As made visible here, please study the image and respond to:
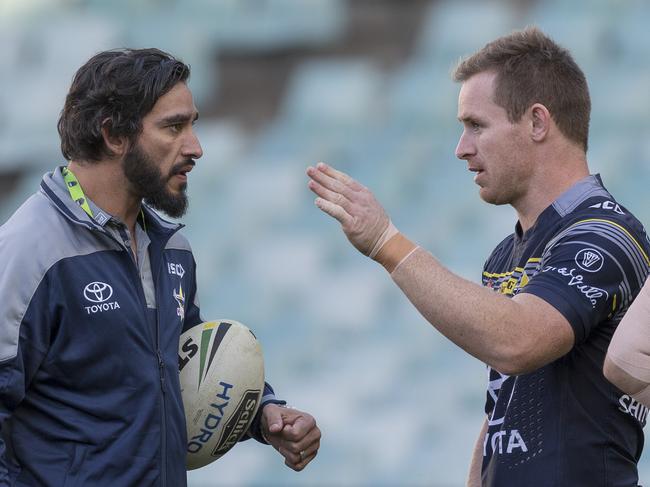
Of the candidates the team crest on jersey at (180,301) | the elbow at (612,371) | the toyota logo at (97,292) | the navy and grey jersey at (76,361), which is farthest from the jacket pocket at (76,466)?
the elbow at (612,371)

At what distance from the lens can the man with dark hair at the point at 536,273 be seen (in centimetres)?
305

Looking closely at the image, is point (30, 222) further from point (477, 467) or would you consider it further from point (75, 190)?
point (477, 467)

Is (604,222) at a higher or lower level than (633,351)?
higher

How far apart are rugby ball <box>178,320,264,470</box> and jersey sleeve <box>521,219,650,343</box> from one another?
0.94m

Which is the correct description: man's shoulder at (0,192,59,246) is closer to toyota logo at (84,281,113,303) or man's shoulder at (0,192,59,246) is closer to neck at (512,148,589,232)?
toyota logo at (84,281,113,303)

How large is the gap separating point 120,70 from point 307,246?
6047 millimetres

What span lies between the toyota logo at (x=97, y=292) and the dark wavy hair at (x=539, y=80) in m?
1.15

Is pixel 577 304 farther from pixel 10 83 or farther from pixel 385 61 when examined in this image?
pixel 10 83

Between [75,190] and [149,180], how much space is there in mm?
215

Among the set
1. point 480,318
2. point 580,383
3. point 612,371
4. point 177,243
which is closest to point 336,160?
point 177,243

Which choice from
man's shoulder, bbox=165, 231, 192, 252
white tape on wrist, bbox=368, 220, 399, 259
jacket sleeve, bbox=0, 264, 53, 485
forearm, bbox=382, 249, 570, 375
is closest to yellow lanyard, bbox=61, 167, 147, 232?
jacket sleeve, bbox=0, 264, 53, 485

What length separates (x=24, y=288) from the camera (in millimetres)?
3123

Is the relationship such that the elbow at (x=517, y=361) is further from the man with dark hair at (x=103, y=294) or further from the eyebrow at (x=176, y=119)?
the eyebrow at (x=176, y=119)

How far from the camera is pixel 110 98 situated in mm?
3402
